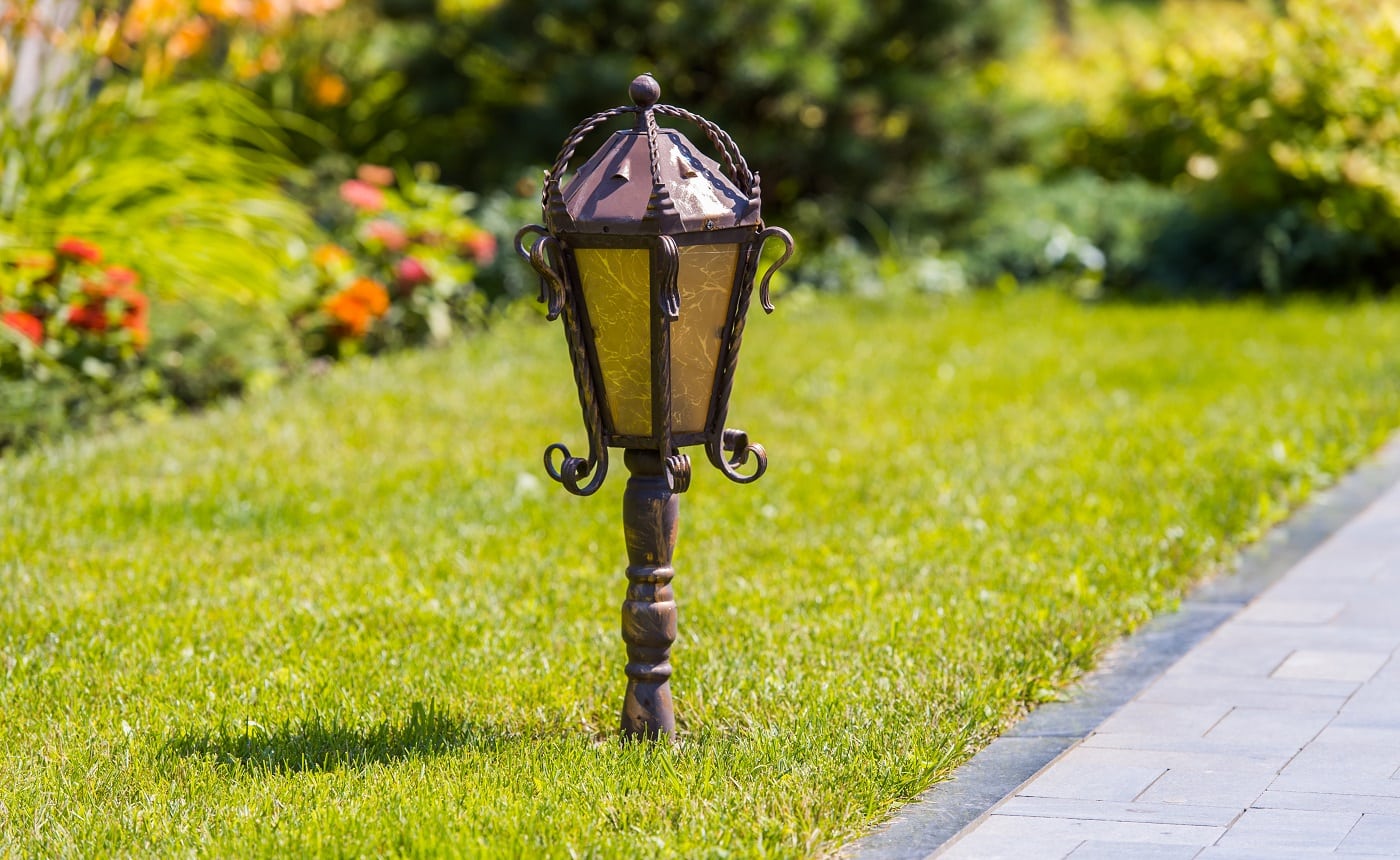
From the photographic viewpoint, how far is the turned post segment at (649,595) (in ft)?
12.7

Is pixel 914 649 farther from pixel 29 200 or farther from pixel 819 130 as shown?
pixel 819 130

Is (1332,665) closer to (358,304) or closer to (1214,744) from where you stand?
(1214,744)

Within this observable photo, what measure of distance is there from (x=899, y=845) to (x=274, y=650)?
6.67 feet

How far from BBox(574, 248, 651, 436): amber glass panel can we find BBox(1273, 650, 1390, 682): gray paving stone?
2.00m

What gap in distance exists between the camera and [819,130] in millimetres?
12234

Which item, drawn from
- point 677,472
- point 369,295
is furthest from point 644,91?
point 369,295

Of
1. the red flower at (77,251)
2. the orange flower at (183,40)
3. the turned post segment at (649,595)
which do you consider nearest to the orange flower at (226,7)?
the orange flower at (183,40)

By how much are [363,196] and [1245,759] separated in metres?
6.69

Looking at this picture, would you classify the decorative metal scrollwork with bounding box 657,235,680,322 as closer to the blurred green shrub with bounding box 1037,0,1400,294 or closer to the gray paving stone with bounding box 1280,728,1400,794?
the gray paving stone with bounding box 1280,728,1400,794

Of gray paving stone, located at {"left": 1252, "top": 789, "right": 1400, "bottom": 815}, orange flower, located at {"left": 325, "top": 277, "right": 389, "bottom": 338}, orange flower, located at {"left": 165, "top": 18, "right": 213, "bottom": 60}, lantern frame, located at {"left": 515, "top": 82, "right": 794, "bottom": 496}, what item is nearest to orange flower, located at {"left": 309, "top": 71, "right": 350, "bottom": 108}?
orange flower, located at {"left": 165, "top": 18, "right": 213, "bottom": 60}

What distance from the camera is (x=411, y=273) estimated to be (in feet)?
30.9

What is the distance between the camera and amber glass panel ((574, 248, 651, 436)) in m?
3.64

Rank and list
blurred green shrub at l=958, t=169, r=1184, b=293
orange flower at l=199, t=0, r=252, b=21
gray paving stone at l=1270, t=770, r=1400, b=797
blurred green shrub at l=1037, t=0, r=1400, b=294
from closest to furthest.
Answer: gray paving stone at l=1270, t=770, r=1400, b=797, orange flower at l=199, t=0, r=252, b=21, blurred green shrub at l=1037, t=0, r=1400, b=294, blurred green shrub at l=958, t=169, r=1184, b=293

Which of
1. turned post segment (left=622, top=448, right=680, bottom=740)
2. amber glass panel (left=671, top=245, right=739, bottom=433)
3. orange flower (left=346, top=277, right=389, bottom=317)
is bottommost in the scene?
turned post segment (left=622, top=448, right=680, bottom=740)
